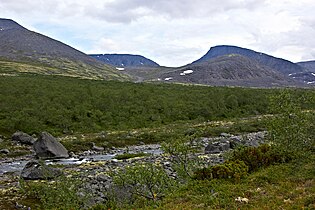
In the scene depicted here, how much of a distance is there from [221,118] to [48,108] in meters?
29.0

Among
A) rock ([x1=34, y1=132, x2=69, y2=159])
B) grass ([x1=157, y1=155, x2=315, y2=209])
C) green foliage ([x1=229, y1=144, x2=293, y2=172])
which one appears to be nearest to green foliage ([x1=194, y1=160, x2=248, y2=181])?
grass ([x1=157, y1=155, x2=315, y2=209])

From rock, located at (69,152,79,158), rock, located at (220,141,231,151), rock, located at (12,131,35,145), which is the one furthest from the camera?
rock, located at (12,131,35,145)

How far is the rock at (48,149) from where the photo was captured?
3731 cm

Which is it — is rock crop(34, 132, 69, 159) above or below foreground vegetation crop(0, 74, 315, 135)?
below

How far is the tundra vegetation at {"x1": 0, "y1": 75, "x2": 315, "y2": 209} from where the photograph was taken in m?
15.7

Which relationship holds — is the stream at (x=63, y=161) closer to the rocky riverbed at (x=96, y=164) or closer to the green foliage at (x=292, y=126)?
the rocky riverbed at (x=96, y=164)

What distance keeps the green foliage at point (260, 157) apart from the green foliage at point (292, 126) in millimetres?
414

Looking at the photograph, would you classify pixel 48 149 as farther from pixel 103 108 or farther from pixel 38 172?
pixel 103 108

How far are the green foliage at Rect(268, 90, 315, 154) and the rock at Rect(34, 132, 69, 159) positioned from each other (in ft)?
77.4

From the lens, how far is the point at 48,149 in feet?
122

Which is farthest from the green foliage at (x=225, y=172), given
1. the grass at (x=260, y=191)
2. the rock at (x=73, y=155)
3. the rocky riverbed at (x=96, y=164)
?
the rock at (x=73, y=155)

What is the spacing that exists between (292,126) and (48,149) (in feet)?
81.8

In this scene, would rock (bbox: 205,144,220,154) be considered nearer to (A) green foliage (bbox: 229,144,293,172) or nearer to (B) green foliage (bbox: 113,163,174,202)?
(A) green foliage (bbox: 229,144,293,172)

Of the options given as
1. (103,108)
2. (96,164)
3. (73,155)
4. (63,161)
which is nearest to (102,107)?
(103,108)
